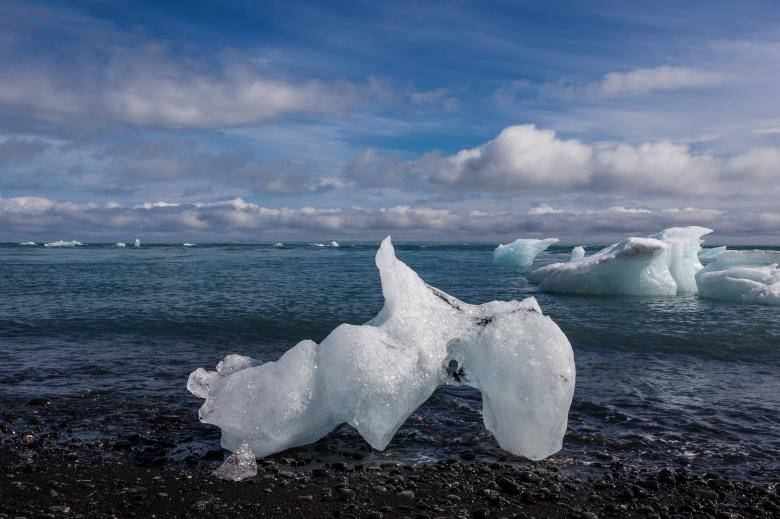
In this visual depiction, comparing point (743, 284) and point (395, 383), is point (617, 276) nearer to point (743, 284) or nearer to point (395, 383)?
point (743, 284)

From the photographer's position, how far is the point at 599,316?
638 inches

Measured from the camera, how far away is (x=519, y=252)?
40250 mm

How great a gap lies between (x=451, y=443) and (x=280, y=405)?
195 centimetres

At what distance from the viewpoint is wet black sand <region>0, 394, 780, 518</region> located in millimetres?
4676

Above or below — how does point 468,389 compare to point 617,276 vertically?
below

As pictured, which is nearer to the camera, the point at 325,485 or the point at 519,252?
the point at 325,485

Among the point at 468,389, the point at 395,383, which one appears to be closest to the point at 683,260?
the point at 468,389

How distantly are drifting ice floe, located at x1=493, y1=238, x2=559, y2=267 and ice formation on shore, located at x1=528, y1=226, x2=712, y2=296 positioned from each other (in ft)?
50.1

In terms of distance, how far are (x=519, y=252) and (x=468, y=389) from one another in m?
32.5

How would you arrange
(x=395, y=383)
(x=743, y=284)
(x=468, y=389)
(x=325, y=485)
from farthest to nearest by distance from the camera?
(x=743, y=284), (x=468, y=389), (x=395, y=383), (x=325, y=485)

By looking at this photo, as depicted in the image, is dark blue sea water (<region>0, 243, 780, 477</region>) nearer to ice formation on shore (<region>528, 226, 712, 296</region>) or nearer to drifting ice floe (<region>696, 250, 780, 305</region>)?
drifting ice floe (<region>696, 250, 780, 305</region>)

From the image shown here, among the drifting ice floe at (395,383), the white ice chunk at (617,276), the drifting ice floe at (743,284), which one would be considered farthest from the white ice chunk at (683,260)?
the drifting ice floe at (395,383)

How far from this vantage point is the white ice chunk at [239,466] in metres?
5.25

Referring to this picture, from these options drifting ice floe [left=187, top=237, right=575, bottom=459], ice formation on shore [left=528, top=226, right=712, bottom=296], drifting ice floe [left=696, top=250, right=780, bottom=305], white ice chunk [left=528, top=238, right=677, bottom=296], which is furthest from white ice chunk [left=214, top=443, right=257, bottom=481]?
drifting ice floe [left=696, top=250, right=780, bottom=305]
